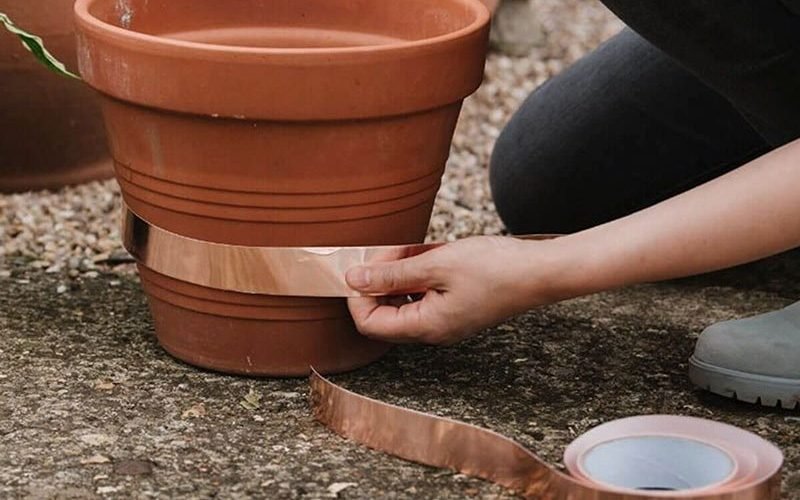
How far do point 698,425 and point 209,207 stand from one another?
50cm

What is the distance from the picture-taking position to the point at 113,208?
2.07 m

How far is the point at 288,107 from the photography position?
1.29 metres

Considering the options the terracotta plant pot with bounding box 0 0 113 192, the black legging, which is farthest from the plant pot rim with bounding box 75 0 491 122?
the terracotta plant pot with bounding box 0 0 113 192

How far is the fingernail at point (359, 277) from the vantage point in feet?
4.48

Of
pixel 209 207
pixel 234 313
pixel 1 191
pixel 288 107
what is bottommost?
pixel 1 191

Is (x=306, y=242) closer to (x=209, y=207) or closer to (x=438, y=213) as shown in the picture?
(x=209, y=207)

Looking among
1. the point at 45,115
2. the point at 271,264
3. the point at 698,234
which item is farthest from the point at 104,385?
the point at 45,115

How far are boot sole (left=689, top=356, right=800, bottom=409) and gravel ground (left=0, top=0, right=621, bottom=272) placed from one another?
649mm

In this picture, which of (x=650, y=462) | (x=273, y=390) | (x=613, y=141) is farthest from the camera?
(x=613, y=141)

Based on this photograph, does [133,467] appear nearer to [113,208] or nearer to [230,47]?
[230,47]

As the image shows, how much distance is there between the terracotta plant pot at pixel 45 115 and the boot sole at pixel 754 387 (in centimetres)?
103

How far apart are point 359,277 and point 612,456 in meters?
0.31

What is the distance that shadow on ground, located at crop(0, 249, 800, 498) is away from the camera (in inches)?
49.1

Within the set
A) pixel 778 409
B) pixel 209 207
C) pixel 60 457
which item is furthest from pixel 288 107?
pixel 778 409
